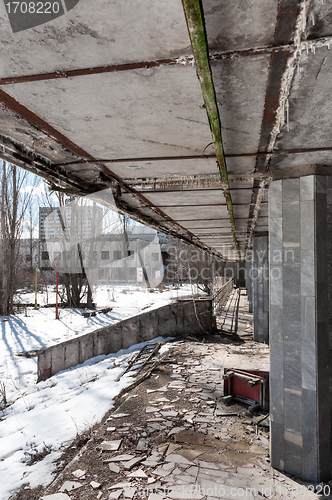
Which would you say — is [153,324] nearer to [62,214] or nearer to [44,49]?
[62,214]

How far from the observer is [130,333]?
39.7 feet

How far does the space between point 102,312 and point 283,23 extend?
58.9ft

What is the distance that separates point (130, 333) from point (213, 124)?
34.4ft

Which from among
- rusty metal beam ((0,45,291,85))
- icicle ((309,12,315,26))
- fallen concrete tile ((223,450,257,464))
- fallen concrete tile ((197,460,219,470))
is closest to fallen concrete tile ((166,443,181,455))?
fallen concrete tile ((197,460,219,470))

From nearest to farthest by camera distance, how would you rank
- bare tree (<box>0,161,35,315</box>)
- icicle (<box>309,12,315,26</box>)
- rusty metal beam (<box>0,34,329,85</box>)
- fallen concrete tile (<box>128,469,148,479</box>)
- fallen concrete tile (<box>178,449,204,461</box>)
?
icicle (<box>309,12,315,26</box>), rusty metal beam (<box>0,34,329,85</box>), fallen concrete tile (<box>128,469,148,479</box>), fallen concrete tile (<box>178,449,204,461</box>), bare tree (<box>0,161,35,315</box>)

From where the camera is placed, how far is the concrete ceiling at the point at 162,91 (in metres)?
1.73

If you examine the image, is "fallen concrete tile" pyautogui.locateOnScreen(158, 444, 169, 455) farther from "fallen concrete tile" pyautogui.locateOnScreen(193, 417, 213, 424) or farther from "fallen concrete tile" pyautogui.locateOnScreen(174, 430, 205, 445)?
"fallen concrete tile" pyautogui.locateOnScreen(193, 417, 213, 424)

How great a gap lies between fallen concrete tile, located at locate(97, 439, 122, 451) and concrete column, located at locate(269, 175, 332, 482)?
2376 mm

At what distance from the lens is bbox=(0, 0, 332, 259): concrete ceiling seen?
68.1 inches

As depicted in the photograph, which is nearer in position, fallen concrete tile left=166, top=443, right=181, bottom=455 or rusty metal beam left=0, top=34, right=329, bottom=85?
rusty metal beam left=0, top=34, right=329, bottom=85

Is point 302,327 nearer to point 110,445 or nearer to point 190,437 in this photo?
point 190,437

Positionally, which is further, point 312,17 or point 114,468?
point 114,468

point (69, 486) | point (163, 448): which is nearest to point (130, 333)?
point (163, 448)

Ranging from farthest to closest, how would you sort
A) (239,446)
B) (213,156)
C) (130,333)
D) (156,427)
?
1. (130,333)
2. (156,427)
3. (239,446)
4. (213,156)
